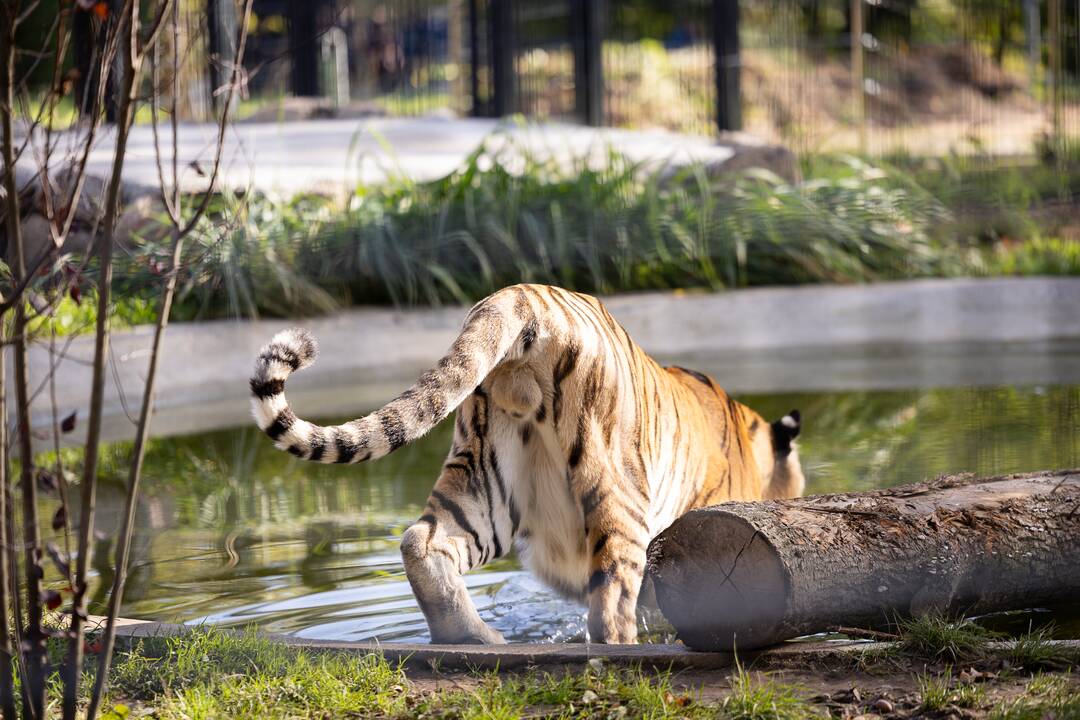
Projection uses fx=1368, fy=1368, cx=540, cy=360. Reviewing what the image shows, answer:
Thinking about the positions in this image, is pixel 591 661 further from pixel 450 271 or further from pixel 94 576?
pixel 450 271

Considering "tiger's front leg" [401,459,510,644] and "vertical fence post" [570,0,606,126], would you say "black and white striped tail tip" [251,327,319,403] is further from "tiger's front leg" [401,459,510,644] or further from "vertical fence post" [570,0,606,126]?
"vertical fence post" [570,0,606,126]

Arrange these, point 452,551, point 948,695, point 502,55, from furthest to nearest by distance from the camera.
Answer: point 502,55
point 452,551
point 948,695

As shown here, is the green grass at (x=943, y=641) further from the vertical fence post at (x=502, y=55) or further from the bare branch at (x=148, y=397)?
the vertical fence post at (x=502, y=55)

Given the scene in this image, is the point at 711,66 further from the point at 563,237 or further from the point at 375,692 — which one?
the point at 375,692

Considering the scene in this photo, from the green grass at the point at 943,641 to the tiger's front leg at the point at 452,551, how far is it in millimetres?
1034

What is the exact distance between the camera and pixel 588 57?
1620 cm

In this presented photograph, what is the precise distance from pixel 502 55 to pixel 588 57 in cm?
102

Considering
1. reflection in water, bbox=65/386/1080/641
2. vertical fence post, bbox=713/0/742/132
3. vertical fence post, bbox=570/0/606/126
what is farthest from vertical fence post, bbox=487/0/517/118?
reflection in water, bbox=65/386/1080/641

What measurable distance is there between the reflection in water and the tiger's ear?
25.1 inches

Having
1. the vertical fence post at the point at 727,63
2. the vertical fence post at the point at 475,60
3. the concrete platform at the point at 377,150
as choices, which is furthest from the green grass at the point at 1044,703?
the vertical fence post at the point at 475,60

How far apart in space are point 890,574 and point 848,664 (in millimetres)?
322

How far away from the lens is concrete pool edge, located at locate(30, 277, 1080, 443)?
25.9 feet

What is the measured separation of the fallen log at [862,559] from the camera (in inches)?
130

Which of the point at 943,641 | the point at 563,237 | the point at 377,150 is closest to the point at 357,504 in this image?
the point at 943,641
